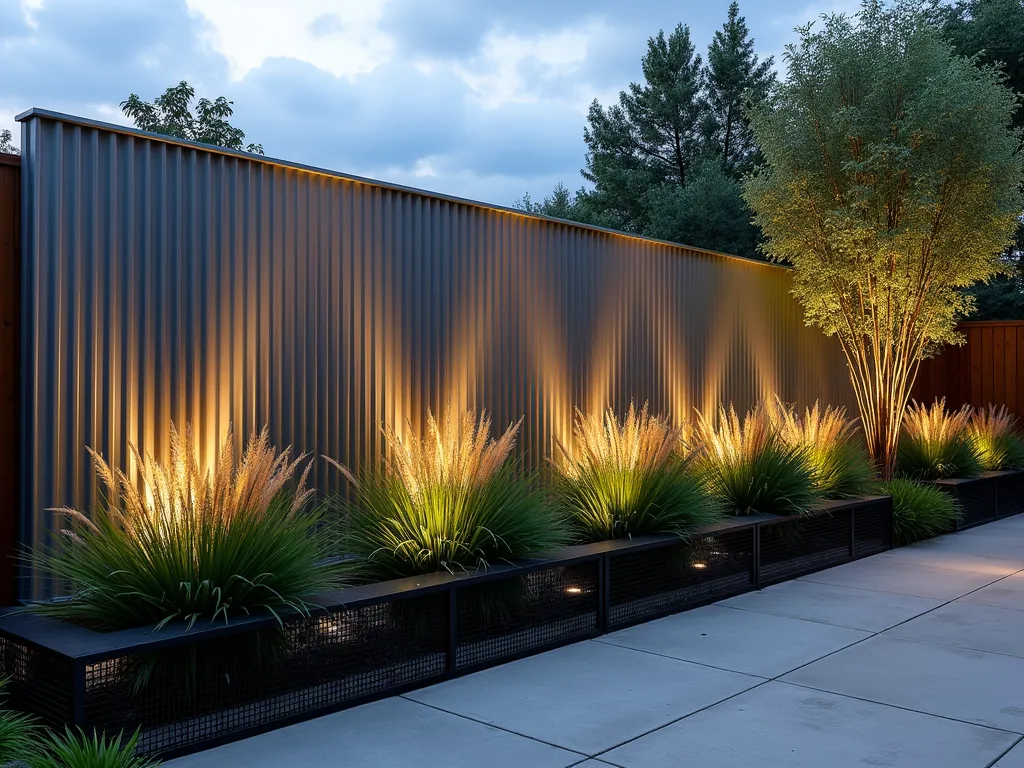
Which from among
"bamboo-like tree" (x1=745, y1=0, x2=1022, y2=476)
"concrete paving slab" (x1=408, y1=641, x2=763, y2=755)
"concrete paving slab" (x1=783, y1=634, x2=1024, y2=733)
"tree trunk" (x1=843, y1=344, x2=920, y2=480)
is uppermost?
"bamboo-like tree" (x1=745, y1=0, x2=1022, y2=476)

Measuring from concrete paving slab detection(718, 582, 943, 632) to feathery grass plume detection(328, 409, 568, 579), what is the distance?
157cm

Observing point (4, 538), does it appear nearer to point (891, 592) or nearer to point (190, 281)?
point (190, 281)

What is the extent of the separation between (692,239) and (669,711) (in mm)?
14475

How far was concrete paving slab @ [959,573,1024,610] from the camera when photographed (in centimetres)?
536

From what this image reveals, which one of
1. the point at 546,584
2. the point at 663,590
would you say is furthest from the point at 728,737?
the point at 663,590

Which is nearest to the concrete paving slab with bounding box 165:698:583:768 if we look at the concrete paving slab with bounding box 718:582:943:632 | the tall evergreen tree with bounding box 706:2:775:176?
the concrete paving slab with bounding box 718:582:943:632

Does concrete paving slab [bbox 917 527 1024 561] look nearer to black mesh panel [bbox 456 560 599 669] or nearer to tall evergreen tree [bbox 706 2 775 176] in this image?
black mesh panel [bbox 456 560 599 669]

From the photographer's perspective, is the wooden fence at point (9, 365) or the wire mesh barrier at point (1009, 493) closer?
the wooden fence at point (9, 365)

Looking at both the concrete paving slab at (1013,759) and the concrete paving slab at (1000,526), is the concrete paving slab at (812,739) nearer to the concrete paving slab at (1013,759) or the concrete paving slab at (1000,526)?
the concrete paving slab at (1013,759)

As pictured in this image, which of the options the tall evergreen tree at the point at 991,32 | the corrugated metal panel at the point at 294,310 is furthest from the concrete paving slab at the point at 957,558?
the tall evergreen tree at the point at 991,32

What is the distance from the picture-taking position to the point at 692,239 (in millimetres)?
17125

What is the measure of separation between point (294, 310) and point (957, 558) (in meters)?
5.10

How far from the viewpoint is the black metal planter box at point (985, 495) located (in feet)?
27.8

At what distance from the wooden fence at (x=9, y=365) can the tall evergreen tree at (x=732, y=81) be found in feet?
59.8
